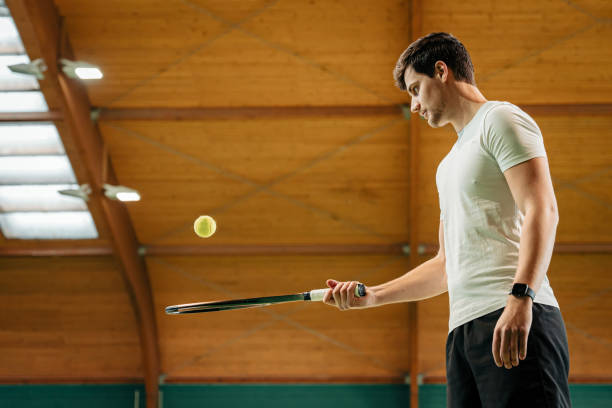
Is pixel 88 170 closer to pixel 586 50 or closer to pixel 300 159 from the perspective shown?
pixel 300 159

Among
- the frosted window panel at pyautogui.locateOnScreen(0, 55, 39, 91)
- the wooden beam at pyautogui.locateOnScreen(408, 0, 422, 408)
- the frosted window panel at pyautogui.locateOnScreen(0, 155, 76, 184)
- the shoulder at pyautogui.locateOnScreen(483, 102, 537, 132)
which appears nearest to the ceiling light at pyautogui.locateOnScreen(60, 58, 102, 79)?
the frosted window panel at pyautogui.locateOnScreen(0, 55, 39, 91)

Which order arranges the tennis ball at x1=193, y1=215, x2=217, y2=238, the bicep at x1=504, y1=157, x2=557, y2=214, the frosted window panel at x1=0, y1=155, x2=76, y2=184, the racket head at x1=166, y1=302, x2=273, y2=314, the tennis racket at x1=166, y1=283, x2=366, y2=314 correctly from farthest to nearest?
the frosted window panel at x1=0, y1=155, x2=76, y2=184
the tennis ball at x1=193, y1=215, x2=217, y2=238
the racket head at x1=166, y1=302, x2=273, y2=314
the tennis racket at x1=166, y1=283, x2=366, y2=314
the bicep at x1=504, y1=157, x2=557, y2=214

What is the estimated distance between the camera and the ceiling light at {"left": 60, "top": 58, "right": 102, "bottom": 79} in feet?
30.2

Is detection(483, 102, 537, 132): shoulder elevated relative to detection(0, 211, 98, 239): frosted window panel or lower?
lower

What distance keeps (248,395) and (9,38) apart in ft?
27.6

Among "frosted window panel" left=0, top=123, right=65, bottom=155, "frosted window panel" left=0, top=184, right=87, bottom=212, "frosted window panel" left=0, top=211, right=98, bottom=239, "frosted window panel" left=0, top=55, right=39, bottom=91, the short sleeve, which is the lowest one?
the short sleeve

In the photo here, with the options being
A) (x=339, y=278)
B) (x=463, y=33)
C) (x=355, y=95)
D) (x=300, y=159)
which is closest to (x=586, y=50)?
(x=463, y=33)

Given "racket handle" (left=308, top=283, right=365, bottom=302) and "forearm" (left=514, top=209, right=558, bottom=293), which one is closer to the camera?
"forearm" (left=514, top=209, right=558, bottom=293)

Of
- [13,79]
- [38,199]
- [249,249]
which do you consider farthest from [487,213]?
[38,199]

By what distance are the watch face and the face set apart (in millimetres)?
822

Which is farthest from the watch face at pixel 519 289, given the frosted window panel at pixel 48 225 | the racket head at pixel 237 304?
the frosted window panel at pixel 48 225

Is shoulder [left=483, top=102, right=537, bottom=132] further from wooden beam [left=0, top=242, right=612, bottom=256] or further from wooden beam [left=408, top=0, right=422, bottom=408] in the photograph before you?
wooden beam [left=0, top=242, right=612, bottom=256]

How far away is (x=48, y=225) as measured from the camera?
12781mm

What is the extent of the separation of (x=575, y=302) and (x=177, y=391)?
28.2ft
